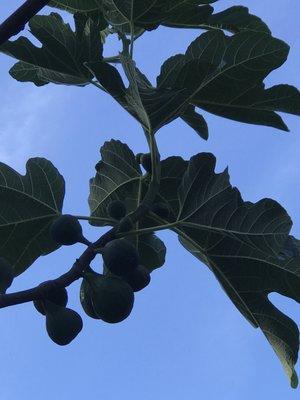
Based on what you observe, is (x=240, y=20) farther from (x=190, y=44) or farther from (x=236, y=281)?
(x=236, y=281)

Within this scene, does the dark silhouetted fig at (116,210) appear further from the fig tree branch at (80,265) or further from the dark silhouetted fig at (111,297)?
the dark silhouetted fig at (111,297)

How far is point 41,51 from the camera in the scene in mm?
1778

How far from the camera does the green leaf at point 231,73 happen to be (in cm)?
169

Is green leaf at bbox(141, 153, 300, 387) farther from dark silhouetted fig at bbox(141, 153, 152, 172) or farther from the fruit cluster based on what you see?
the fruit cluster

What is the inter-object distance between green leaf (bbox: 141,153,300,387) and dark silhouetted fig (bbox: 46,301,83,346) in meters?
0.36

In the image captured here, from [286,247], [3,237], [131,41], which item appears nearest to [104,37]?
[131,41]

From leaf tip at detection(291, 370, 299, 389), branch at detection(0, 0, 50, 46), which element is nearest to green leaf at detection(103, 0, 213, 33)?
branch at detection(0, 0, 50, 46)

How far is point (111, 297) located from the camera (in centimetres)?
150

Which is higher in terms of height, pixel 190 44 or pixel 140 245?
pixel 190 44

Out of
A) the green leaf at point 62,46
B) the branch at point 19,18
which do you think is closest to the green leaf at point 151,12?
the green leaf at point 62,46

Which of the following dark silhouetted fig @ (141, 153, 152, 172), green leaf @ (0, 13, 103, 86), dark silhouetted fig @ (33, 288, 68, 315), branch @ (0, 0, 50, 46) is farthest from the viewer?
dark silhouetted fig @ (141, 153, 152, 172)

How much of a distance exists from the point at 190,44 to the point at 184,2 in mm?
158

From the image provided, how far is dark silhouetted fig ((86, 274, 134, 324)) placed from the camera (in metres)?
1.50

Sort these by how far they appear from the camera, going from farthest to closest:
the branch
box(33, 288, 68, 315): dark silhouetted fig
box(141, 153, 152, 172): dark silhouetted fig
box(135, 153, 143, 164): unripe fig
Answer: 1. box(135, 153, 143, 164): unripe fig
2. box(141, 153, 152, 172): dark silhouetted fig
3. box(33, 288, 68, 315): dark silhouetted fig
4. the branch
